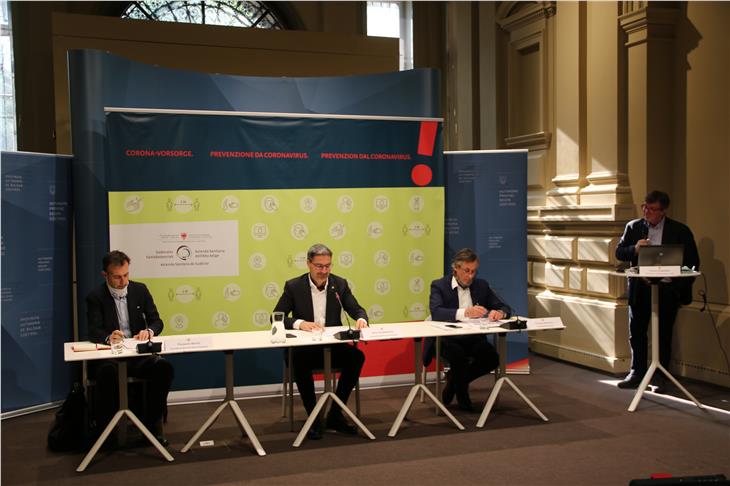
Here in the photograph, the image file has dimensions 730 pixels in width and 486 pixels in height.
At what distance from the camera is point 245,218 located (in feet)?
18.5

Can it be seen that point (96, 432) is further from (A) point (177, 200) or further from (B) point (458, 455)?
(B) point (458, 455)

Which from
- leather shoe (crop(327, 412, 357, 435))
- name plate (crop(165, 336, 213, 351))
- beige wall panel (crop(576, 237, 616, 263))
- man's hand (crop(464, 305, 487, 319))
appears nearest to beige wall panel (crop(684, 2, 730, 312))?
beige wall panel (crop(576, 237, 616, 263))

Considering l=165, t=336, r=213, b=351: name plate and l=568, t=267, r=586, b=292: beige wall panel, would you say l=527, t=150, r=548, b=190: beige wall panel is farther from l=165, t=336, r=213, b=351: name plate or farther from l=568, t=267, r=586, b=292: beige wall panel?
l=165, t=336, r=213, b=351: name plate

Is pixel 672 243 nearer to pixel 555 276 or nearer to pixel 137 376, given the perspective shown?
pixel 555 276

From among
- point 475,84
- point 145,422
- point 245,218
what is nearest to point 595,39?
point 475,84

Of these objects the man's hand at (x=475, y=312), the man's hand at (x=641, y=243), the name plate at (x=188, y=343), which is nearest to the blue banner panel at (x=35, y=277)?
the name plate at (x=188, y=343)

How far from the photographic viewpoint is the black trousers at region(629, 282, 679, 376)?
5602 mm

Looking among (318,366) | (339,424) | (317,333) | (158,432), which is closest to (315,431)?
(339,424)

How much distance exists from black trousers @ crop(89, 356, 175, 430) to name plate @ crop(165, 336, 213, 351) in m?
0.33

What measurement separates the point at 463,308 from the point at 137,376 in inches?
88.5

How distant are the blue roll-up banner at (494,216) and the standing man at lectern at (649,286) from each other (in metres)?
0.96

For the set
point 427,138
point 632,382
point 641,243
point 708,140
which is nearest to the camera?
point 641,243

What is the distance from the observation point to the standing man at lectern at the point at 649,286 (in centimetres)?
544

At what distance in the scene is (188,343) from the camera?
13.5ft
